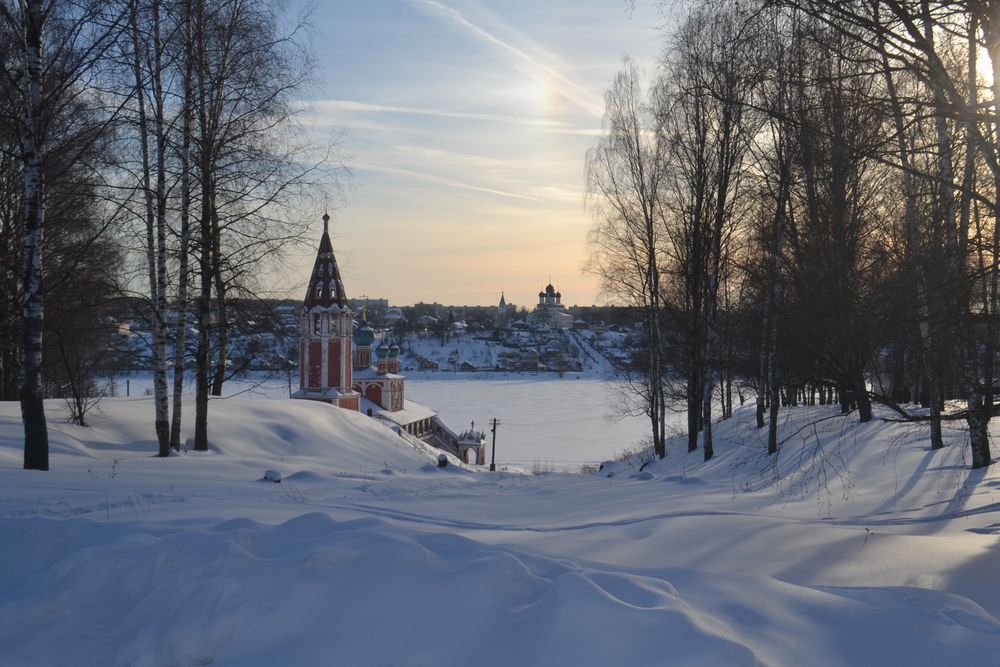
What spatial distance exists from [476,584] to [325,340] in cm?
3401

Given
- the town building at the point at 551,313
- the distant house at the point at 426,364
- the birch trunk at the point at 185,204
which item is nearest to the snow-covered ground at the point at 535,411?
the birch trunk at the point at 185,204

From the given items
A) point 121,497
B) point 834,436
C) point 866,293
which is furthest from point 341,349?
point 866,293

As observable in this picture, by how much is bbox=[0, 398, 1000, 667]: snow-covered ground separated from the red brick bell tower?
1144 inches

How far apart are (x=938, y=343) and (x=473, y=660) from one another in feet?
16.8

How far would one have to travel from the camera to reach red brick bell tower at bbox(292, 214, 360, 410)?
3594cm

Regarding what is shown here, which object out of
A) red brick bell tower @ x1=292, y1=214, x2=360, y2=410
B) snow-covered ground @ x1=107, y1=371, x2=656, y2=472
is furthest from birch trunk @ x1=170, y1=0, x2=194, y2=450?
red brick bell tower @ x1=292, y1=214, x2=360, y2=410

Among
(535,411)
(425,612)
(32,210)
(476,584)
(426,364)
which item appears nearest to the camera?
(425,612)

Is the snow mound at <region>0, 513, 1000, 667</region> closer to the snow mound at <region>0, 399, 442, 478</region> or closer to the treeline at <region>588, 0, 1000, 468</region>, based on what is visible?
the treeline at <region>588, 0, 1000, 468</region>

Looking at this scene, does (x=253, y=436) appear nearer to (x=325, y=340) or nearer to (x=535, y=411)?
(x=325, y=340)

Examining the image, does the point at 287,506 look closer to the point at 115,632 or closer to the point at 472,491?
the point at 115,632

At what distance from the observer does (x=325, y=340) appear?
3641 cm

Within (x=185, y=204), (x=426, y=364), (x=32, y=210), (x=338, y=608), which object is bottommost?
(x=426, y=364)

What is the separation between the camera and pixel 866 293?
586 centimetres

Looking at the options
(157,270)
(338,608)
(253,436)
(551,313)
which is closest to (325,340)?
(253,436)
